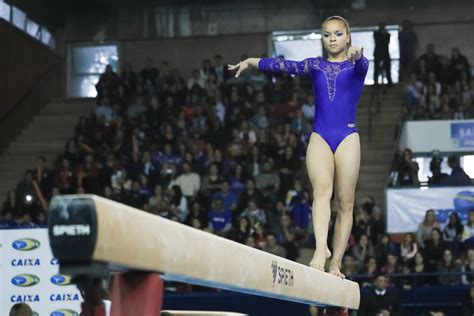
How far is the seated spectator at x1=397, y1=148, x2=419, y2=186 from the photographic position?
1369 centimetres

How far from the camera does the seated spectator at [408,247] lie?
39.1ft

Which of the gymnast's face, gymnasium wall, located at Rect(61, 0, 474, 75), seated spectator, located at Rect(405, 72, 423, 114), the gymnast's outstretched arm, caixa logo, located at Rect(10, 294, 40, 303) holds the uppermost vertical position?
gymnasium wall, located at Rect(61, 0, 474, 75)

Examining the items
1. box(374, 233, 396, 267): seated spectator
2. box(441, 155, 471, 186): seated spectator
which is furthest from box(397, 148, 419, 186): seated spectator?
box(374, 233, 396, 267): seated spectator

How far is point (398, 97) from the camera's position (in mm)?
18516

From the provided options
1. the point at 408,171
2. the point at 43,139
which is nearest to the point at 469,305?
the point at 408,171

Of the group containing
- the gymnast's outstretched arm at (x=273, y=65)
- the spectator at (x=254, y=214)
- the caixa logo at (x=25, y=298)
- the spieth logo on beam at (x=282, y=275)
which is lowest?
the caixa logo at (x=25, y=298)

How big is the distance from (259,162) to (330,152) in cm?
903

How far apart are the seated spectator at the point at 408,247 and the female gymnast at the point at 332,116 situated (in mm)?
6175

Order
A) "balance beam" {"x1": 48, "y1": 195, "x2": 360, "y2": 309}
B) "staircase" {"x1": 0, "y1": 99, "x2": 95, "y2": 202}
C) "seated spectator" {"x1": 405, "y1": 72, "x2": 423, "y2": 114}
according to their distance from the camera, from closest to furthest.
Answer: "balance beam" {"x1": 48, "y1": 195, "x2": 360, "y2": 309} < "seated spectator" {"x1": 405, "y1": 72, "x2": 423, "y2": 114} < "staircase" {"x1": 0, "y1": 99, "x2": 95, "y2": 202}

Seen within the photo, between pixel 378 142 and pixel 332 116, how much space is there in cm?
1167

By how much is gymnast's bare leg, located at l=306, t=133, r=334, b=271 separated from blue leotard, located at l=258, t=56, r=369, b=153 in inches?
2.7

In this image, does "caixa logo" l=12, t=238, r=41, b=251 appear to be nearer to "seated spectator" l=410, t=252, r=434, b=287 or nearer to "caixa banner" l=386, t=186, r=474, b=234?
"seated spectator" l=410, t=252, r=434, b=287

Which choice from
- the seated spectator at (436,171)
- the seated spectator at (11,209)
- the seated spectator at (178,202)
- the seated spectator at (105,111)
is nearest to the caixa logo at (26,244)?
the seated spectator at (178,202)

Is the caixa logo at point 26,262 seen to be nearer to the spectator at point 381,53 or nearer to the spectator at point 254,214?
the spectator at point 254,214
